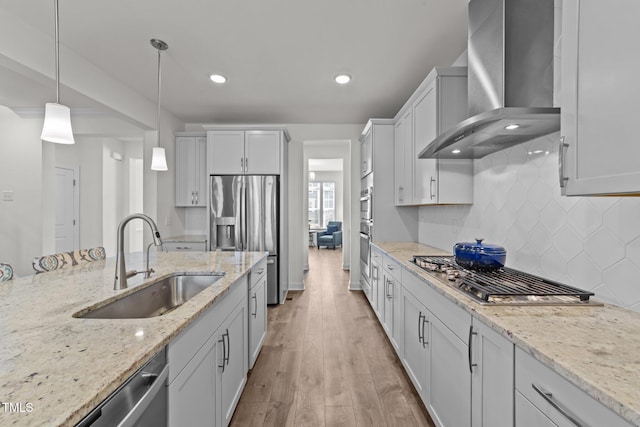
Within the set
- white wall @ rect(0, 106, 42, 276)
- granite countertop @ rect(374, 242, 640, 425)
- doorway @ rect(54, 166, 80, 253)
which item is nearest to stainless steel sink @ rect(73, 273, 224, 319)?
granite countertop @ rect(374, 242, 640, 425)

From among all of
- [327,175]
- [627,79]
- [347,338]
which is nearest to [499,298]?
[627,79]

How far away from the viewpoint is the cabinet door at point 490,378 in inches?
38.1

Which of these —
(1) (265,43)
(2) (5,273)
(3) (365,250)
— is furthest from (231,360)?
(3) (365,250)

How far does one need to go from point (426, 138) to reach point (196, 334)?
89.4 inches

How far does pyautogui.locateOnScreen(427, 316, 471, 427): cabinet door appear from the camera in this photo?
1.25 metres

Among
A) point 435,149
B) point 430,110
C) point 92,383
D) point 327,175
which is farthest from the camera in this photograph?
point 327,175

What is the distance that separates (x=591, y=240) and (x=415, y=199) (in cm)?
160

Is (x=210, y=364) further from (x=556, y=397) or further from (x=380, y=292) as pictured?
(x=380, y=292)

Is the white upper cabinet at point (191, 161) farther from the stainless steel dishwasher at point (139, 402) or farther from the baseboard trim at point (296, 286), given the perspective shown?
the stainless steel dishwasher at point (139, 402)

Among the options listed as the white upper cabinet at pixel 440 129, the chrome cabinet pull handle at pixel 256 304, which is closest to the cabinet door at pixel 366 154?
the white upper cabinet at pixel 440 129

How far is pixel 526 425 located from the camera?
0.88m

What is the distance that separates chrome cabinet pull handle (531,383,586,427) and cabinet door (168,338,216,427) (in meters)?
1.13

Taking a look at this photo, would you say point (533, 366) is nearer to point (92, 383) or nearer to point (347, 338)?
point (92, 383)

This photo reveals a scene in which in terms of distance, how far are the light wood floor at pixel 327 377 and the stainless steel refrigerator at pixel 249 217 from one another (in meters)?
0.93
